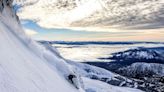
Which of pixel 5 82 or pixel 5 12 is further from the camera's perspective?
pixel 5 12

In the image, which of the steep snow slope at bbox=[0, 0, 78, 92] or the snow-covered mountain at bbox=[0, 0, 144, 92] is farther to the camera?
the snow-covered mountain at bbox=[0, 0, 144, 92]

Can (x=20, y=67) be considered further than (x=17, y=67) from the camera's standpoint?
Yes

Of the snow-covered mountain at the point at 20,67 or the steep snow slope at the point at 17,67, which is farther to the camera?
the snow-covered mountain at the point at 20,67

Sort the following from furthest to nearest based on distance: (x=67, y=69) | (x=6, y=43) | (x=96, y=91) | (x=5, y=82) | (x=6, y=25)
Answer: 1. (x=96, y=91)
2. (x=67, y=69)
3. (x=6, y=25)
4. (x=6, y=43)
5. (x=5, y=82)

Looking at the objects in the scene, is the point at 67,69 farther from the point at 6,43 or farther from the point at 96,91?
the point at 96,91

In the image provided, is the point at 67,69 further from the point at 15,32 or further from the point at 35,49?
the point at 15,32

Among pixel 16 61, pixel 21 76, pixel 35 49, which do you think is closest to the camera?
pixel 21 76

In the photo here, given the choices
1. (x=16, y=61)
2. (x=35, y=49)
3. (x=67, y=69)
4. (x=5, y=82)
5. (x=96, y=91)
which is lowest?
(x=96, y=91)

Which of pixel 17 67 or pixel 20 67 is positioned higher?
pixel 17 67

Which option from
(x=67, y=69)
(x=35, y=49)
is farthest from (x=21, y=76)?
(x=67, y=69)

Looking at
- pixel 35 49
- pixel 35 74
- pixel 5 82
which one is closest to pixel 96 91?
pixel 35 49

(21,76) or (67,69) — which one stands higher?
(21,76)
